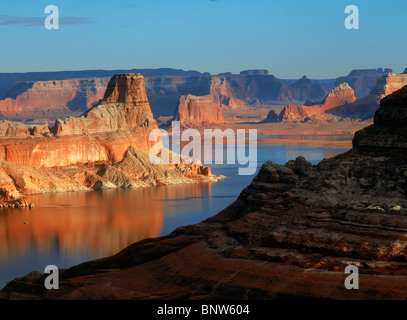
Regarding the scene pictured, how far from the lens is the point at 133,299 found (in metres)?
27.7

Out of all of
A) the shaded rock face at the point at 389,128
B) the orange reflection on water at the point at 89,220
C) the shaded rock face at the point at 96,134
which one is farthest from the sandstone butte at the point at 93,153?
the shaded rock face at the point at 389,128

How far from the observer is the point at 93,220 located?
6153 centimetres

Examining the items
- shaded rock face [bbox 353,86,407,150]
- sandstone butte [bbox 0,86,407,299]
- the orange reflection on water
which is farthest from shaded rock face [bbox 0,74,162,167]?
shaded rock face [bbox 353,86,407,150]

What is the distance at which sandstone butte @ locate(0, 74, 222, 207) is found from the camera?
7669cm

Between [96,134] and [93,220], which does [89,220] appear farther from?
[96,134]

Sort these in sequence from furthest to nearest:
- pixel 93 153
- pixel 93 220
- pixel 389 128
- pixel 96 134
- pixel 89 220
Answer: pixel 96 134, pixel 93 153, pixel 93 220, pixel 89 220, pixel 389 128

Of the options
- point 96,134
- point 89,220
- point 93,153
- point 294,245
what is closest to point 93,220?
point 89,220

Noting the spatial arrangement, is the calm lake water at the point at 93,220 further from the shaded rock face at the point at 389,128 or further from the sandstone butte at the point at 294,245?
the shaded rock face at the point at 389,128

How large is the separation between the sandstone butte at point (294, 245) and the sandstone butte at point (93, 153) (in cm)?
3799

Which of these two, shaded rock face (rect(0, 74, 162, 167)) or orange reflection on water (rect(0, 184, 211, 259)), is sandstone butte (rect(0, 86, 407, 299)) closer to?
orange reflection on water (rect(0, 184, 211, 259))

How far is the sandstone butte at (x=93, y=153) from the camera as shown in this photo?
7669 cm

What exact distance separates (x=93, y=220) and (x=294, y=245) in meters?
35.3
